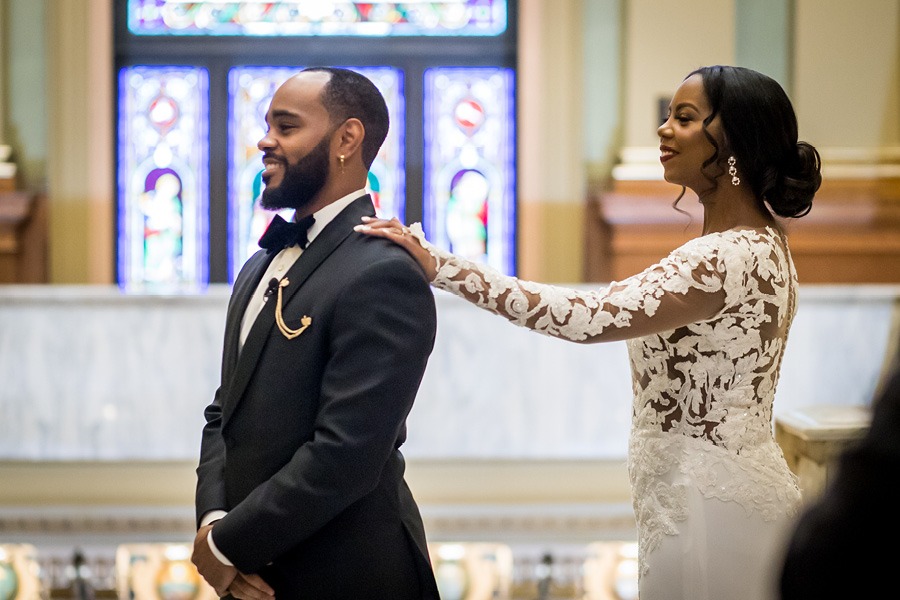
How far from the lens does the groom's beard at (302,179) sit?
1830mm

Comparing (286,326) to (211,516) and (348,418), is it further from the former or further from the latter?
(211,516)

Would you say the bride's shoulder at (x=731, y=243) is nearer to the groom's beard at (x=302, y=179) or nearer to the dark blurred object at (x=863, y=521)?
the groom's beard at (x=302, y=179)

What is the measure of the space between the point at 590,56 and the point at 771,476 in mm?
5449

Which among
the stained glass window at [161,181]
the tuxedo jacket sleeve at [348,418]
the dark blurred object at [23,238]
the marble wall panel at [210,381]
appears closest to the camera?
the tuxedo jacket sleeve at [348,418]

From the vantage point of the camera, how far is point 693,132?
6.50ft

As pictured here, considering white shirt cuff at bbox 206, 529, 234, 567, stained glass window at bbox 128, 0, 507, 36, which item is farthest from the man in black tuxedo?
stained glass window at bbox 128, 0, 507, 36

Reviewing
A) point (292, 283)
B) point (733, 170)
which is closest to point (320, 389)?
point (292, 283)

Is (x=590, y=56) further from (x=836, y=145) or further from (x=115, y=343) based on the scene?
(x=115, y=343)

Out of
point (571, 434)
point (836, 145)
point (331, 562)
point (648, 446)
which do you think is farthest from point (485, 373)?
point (836, 145)

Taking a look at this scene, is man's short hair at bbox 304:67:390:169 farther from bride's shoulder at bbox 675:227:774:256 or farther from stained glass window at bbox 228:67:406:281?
stained glass window at bbox 228:67:406:281

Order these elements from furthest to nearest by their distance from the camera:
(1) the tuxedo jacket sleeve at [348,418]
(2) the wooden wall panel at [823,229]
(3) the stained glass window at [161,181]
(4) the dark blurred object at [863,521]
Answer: (3) the stained glass window at [161,181]
(2) the wooden wall panel at [823,229]
(1) the tuxedo jacket sleeve at [348,418]
(4) the dark blurred object at [863,521]

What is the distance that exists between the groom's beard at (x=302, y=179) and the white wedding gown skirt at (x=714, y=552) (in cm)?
96

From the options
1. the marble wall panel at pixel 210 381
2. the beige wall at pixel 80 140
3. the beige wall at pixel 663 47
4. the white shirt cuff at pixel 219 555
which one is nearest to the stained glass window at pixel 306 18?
the beige wall at pixel 80 140

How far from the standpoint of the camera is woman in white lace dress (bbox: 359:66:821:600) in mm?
1909
